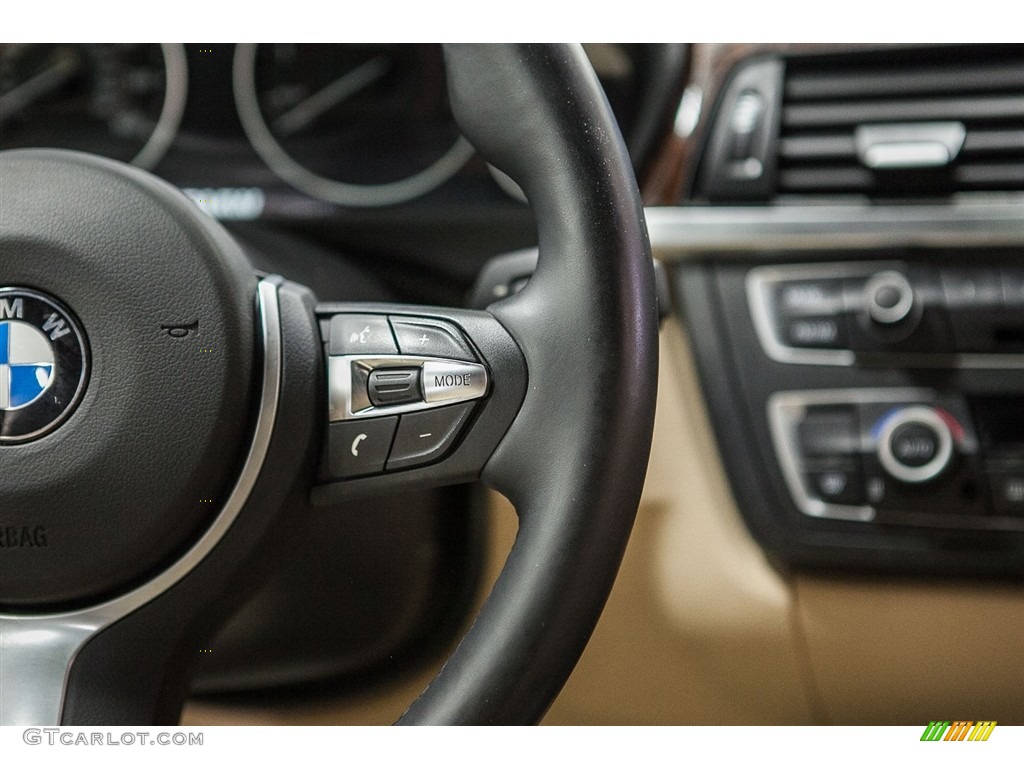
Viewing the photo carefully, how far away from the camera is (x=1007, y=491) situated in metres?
0.73

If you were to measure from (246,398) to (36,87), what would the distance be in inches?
25.9

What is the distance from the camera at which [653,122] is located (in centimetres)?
83

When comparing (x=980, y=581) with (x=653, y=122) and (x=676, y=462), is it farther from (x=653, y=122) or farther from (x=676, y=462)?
(x=653, y=122)

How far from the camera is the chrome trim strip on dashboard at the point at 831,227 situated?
0.73 m

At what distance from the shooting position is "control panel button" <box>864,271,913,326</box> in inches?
28.5

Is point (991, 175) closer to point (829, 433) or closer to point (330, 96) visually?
point (829, 433)

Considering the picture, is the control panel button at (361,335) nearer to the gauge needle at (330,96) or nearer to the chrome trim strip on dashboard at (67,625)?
the chrome trim strip on dashboard at (67,625)
